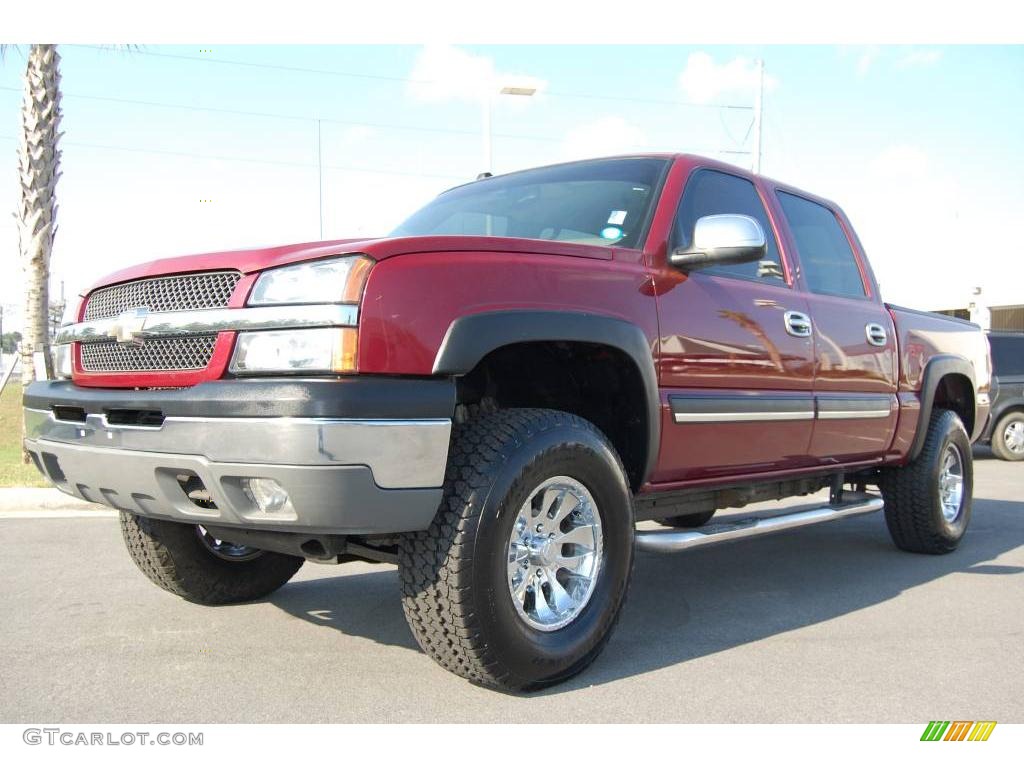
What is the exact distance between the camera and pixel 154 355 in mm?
2955

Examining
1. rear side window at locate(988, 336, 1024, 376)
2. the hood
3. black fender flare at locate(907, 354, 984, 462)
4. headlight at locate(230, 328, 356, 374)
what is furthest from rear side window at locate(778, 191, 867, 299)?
rear side window at locate(988, 336, 1024, 376)

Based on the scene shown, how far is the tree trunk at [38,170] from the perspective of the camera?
10297 millimetres

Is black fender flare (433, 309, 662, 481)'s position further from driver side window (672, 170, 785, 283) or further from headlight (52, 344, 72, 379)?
headlight (52, 344, 72, 379)

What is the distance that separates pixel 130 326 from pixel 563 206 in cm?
185

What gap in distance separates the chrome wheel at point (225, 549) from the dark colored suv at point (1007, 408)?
34.8 ft

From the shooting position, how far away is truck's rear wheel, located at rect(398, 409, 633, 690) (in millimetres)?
2744

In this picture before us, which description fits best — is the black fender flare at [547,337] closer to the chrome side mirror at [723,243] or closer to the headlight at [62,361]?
the chrome side mirror at [723,243]

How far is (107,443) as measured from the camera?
9.43 feet

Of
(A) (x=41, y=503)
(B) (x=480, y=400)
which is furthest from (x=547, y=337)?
(A) (x=41, y=503)

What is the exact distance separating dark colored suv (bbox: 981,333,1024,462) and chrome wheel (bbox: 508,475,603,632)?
10389 millimetres

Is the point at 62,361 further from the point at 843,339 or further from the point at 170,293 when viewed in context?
the point at 843,339

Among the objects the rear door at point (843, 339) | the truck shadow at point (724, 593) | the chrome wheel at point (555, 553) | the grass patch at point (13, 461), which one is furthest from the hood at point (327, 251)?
the grass patch at point (13, 461)

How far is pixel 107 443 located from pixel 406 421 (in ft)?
3.37
